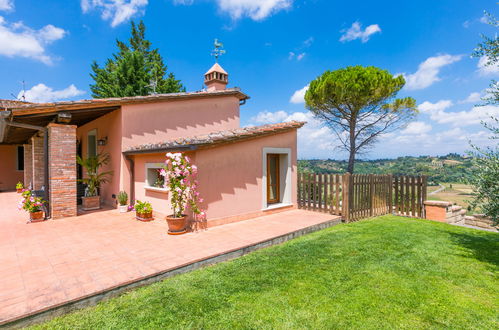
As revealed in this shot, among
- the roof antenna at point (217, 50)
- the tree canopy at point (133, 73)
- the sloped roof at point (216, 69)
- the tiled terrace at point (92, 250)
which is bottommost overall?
the tiled terrace at point (92, 250)

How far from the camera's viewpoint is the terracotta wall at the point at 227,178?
7504 mm

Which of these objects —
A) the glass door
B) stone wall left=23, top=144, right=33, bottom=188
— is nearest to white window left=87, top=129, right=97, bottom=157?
stone wall left=23, top=144, right=33, bottom=188

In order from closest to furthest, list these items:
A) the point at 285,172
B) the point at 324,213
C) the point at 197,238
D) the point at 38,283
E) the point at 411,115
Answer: the point at 38,283 < the point at 197,238 < the point at 324,213 < the point at 285,172 < the point at 411,115

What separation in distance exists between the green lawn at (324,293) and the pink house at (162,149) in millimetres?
2899

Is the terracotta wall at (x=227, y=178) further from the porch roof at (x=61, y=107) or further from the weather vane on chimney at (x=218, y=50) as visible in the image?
the weather vane on chimney at (x=218, y=50)

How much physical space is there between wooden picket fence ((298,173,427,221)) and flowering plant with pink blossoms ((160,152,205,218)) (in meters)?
4.99

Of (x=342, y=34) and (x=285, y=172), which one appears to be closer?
(x=285, y=172)

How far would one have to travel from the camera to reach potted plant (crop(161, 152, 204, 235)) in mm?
6656

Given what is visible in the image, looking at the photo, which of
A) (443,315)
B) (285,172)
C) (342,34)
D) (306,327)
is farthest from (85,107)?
(342,34)

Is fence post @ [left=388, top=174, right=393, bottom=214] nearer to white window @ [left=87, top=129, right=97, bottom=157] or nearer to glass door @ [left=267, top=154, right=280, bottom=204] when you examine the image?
glass door @ [left=267, top=154, right=280, bottom=204]

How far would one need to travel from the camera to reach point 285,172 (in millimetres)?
10430

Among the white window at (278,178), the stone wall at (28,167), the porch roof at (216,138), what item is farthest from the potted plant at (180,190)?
the stone wall at (28,167)

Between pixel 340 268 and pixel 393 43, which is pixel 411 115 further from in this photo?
pixel 340 268

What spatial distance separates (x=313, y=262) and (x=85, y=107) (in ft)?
29.4
